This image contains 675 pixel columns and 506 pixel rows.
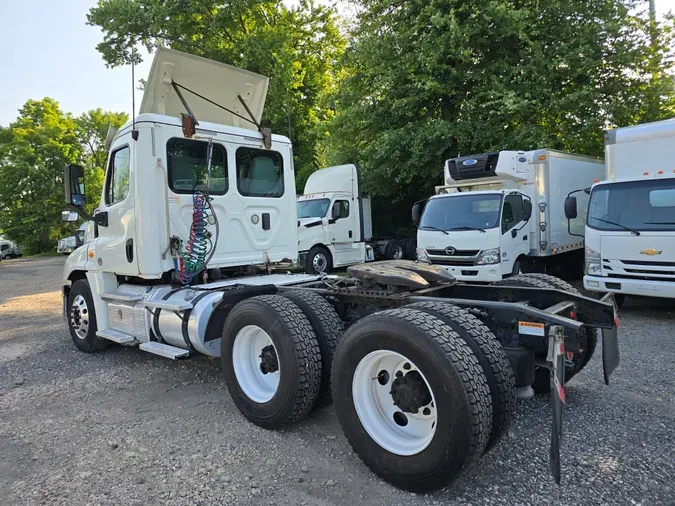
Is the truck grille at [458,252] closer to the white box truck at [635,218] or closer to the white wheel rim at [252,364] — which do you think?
the white box truck at [635,218]

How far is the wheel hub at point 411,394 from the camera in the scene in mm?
2727

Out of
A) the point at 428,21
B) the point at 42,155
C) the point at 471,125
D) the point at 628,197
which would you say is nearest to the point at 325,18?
the point at 428,21

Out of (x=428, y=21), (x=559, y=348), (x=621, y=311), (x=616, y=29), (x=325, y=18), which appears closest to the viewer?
(x=559, y=348)

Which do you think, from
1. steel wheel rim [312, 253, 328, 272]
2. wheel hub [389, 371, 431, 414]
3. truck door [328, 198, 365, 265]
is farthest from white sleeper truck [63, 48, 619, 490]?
truck door [328, 198, 365, 265]

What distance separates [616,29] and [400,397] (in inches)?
524

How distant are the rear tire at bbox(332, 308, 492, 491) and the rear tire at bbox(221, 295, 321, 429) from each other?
0.43 meters

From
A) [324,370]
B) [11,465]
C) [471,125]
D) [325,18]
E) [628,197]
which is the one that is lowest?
[11,465]

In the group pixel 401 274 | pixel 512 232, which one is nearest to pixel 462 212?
pixel 512 232

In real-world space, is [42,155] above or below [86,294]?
above

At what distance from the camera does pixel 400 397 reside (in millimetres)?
2762

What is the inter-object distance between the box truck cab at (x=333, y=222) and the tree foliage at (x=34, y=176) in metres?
→ 27.7

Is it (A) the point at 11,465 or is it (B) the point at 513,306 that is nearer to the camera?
(B) the point at 513,306

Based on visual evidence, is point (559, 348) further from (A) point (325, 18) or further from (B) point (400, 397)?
(A) point (325, 18)

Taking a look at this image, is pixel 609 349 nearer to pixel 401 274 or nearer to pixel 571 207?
pixel 401 274
